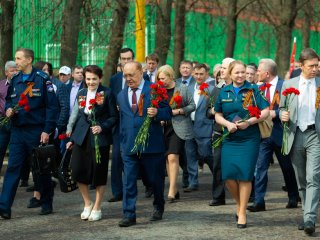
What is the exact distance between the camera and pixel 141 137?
10.3 metres

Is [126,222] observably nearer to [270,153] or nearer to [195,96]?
[270,153]

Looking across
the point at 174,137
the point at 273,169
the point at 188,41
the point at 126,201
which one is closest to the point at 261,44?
the point at 188,41

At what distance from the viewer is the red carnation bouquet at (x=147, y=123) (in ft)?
34.0

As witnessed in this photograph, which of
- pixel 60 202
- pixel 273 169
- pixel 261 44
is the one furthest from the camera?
pixel 261 44

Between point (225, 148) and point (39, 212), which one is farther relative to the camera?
point (39, 212)

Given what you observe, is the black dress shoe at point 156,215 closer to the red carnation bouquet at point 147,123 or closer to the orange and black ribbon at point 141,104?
the red carnation bouquet at point 147,123

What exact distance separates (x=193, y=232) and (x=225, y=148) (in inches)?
39.5

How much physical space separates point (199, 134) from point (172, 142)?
591 millimetres

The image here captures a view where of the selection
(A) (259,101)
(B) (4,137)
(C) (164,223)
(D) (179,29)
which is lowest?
(C) (164,223)

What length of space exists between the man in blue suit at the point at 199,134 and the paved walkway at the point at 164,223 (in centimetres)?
73

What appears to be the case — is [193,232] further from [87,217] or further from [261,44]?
[261,44]

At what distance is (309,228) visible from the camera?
971 centimetres

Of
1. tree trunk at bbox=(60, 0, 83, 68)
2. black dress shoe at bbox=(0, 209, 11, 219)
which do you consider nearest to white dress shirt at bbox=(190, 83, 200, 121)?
black dress shoe at bbox=(0, 209, 11, 219)

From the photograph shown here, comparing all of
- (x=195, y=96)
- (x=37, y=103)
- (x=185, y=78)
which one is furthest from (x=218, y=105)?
(x=185, y=78)
